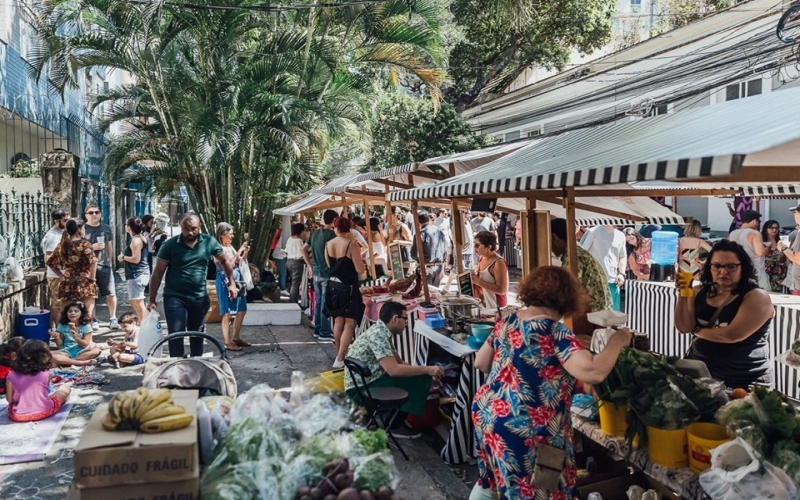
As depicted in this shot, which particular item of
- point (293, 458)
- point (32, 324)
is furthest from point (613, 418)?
point (32, 324)

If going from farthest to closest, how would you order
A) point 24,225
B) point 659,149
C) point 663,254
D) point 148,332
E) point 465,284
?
point 663,254 → point 24,225 → point 148,332 → point 465,284 → point 659,149

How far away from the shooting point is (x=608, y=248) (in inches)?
380

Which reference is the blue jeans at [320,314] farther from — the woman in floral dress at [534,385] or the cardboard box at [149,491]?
the cardboard box at [149,491]

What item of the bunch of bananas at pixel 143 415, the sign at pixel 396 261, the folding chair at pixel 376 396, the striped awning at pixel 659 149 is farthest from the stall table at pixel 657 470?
the sign at pixel 396 261

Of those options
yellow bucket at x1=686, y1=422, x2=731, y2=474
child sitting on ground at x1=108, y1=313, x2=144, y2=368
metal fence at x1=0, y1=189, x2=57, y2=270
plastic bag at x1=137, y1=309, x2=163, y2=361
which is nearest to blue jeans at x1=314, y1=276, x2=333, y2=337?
child sitting on ground at x1=108, y1=313, x2=144, y2=368

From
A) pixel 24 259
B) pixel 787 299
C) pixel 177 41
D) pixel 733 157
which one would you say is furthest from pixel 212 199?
pixel 733 157

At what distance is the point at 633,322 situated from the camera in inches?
360

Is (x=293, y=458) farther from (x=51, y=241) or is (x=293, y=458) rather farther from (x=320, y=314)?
(x=51, y=241)

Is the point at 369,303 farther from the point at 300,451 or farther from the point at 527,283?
the point at 300,451

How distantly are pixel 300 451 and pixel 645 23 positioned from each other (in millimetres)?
34420

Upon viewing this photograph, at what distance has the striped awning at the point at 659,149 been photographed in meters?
2.40

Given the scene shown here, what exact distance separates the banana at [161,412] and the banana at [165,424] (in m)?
0.02

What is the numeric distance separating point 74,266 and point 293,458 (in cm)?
765

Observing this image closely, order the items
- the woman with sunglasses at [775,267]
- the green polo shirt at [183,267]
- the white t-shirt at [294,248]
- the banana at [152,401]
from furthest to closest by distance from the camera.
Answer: the white t-shirt at [294,248] < the woman with sunglasses at [775,267] < the green polo shirt at [183,267] < the banana at [152,401]
